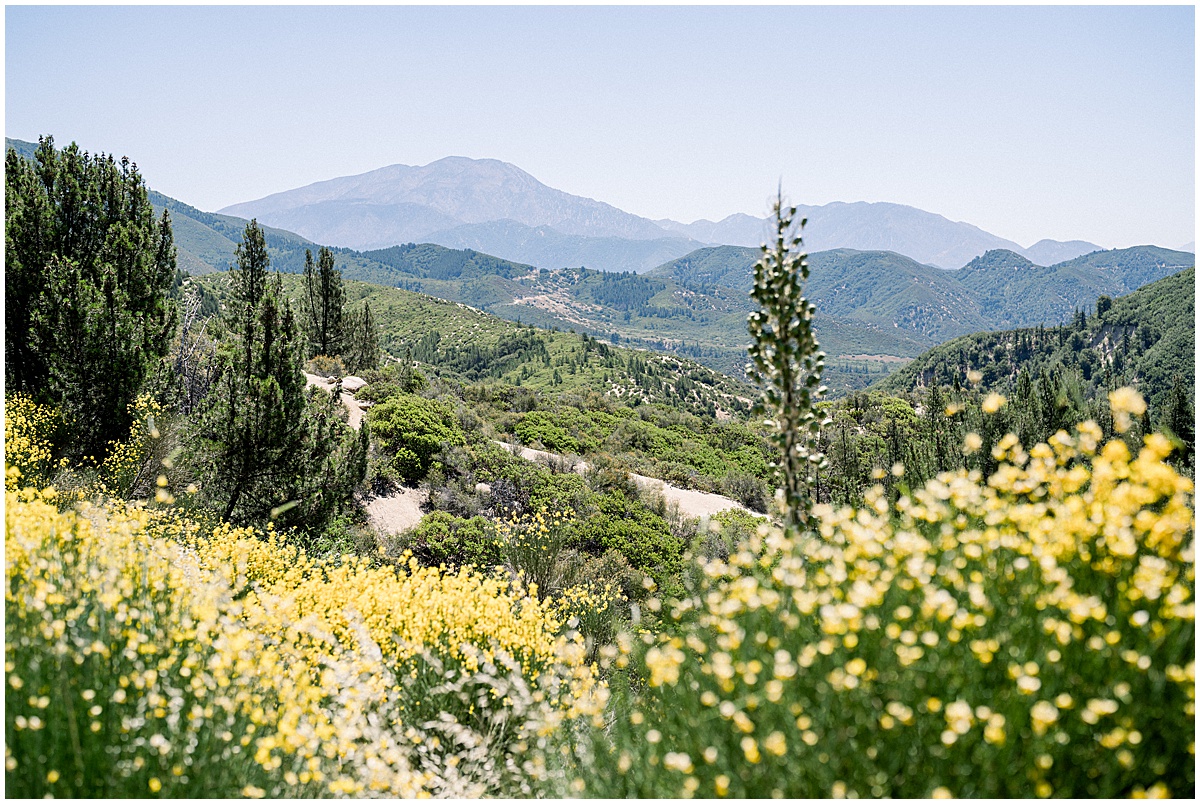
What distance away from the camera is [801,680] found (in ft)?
9.17

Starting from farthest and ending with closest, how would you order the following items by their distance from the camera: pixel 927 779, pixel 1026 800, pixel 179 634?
pixel 179 634, pixel 927 779, pixel 1026 800

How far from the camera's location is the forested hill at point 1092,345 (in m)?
108

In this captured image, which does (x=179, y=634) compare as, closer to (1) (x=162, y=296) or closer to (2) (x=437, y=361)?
(1) (x=162, y=296)

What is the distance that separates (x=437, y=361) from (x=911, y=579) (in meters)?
101

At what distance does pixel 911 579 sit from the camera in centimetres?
303

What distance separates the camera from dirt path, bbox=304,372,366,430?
18.3 metres

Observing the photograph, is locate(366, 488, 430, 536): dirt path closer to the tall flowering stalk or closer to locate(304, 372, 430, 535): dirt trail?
locate(304, 372, 430, 535): dirt trail

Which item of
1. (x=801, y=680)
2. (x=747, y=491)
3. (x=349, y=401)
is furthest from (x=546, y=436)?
(x=801, y=680)

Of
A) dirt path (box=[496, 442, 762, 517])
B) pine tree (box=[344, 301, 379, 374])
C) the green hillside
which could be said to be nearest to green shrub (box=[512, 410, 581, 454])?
dirt path (box=[496, 442, 762, 517])

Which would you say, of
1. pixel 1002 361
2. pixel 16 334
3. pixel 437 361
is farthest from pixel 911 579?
pixel 1002 361

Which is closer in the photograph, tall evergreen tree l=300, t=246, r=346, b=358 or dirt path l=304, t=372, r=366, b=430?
dirt path l=304, t=372, r=366, b=430

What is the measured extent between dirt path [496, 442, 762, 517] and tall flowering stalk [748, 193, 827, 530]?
14526 mm

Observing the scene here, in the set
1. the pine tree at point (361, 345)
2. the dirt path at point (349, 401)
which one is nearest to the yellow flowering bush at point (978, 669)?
the dirt path at point (349, 401)

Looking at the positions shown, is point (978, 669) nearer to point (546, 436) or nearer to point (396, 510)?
point (396, 510)
